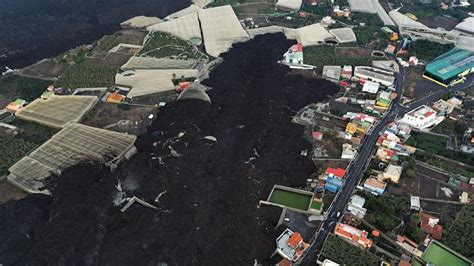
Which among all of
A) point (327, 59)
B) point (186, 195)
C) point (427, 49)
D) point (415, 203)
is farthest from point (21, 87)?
point (427, 49)

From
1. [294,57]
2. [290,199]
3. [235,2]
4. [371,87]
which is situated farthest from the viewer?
[235,2]

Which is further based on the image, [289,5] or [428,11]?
[289,5]

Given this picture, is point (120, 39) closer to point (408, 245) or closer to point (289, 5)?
point (289, 5)

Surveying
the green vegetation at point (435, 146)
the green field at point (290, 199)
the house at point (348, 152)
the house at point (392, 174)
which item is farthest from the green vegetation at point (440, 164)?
the green field at point (290, 199)

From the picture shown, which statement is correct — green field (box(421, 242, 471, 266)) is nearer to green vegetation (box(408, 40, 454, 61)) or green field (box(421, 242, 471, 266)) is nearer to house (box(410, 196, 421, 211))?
house (box(410, 196, 421, 211))

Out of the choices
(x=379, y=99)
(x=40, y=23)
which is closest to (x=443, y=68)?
(x=379, y=99)

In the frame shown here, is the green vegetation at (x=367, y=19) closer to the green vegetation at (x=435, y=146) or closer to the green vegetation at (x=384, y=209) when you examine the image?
the green vegetation at (x=435, y=146)
